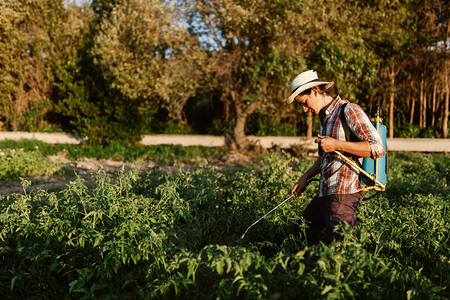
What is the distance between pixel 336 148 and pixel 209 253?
1270 millimetres

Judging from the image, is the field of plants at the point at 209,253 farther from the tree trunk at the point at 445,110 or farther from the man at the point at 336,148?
the tree trunk at the point at 445,110

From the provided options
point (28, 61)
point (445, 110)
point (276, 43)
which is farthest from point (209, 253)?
point (28, 61)

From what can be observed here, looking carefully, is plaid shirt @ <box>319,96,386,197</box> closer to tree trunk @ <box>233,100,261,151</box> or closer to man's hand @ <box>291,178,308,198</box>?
man's hand @ <box>291,178,308,198</box>

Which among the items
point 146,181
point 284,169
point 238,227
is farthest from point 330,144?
point 146,181

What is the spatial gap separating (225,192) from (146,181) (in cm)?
120

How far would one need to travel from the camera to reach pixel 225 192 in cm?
498

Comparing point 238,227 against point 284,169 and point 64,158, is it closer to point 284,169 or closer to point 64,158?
point 284,169

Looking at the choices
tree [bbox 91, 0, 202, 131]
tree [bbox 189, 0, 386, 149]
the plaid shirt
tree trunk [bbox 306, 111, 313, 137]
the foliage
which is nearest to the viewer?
the plaid shirt

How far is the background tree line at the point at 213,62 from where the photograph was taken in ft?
25.4

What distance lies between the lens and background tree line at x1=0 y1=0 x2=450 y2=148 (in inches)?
305

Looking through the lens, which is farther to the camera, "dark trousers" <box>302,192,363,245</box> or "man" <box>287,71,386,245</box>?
"dark trousers" <box>302,192,363,245</box>

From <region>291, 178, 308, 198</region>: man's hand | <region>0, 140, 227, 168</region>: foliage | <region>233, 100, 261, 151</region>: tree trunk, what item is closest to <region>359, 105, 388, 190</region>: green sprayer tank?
<region>291, 178, 308, 198</region>: man's hand

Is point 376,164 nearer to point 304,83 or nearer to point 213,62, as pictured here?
point 304,83

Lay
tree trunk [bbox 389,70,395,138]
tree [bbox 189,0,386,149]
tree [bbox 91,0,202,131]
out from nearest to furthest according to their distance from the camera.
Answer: tree [bbox 189,0,386,149], tree [bbox 91,0,202,131], tree trunk [bbox 389,70,395,138]
